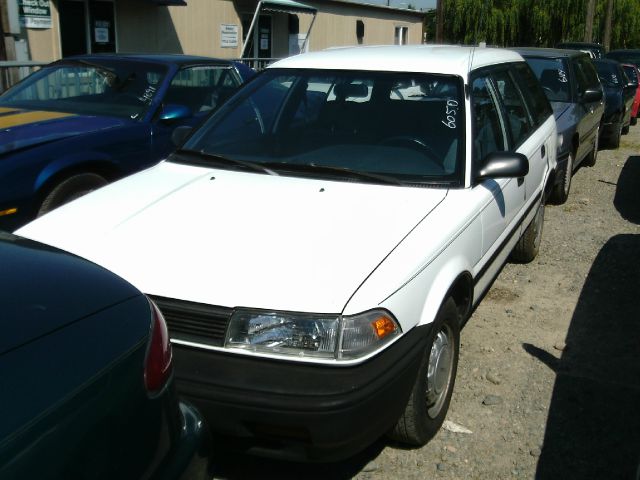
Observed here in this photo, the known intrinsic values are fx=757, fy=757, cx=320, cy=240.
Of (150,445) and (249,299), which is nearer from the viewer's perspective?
(150,445)

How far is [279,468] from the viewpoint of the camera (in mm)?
3354

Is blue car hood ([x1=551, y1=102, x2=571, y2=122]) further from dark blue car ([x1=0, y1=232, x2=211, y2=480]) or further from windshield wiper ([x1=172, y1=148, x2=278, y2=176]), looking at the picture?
dark blue car ([x1=0, y1=232, x2=211, y2=480])

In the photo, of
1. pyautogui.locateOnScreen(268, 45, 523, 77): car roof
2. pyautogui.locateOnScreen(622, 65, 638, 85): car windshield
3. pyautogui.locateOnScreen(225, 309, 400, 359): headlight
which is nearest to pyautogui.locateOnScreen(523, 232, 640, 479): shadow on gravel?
pyautogui.locateOnScreen(225, 309, 400, 359): headlight

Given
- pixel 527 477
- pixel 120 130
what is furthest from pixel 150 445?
pixel 120 130

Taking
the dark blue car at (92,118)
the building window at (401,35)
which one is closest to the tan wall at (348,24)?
the building window at (401,35)

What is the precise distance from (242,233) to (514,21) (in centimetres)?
3198

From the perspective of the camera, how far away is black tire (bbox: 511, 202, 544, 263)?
228 inches

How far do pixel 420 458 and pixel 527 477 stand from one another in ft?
1.53

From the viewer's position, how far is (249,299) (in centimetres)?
280

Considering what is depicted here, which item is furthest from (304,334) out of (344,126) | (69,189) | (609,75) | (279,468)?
(609,75)

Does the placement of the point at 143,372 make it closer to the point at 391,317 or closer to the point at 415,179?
the point at 391,317

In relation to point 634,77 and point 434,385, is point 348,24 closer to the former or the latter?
point 634,77

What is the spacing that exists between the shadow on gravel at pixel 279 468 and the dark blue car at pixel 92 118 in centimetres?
247

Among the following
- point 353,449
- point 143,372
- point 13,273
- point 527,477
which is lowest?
point 527,477
